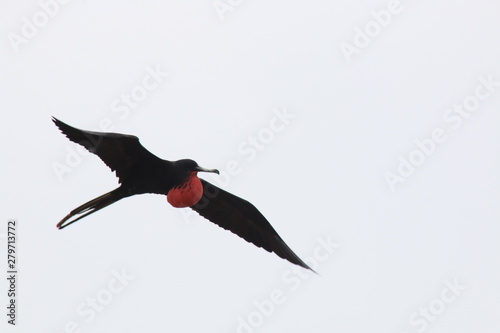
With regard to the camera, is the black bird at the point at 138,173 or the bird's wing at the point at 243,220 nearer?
the black bird at the point at 138,173

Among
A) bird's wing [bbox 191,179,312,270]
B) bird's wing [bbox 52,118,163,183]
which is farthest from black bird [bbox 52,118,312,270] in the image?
bird's wing [bbox 191,179,312,270]

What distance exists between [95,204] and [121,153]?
18.4 inches

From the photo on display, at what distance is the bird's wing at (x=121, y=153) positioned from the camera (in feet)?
25.3

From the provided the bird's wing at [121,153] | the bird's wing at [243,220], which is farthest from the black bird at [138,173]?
the bird's wing at [243,220]

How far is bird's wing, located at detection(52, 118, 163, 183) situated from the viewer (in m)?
7.70

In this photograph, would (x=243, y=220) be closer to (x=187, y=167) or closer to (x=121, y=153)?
(x=187, y=167)

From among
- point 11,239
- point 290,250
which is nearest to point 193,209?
point 290,250

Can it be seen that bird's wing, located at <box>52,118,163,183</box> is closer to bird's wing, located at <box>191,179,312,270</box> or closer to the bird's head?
the bird's head

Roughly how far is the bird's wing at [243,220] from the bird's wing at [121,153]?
957 mm

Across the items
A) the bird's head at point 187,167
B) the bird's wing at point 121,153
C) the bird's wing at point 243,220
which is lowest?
the bird's wing at point 243,220

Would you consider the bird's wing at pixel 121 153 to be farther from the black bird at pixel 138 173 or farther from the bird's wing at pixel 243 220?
the bird's wing at pixel 243 220

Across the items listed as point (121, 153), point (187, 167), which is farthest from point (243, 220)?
point (121, 153)

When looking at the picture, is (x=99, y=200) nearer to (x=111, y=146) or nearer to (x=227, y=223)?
(x=111, y=146)

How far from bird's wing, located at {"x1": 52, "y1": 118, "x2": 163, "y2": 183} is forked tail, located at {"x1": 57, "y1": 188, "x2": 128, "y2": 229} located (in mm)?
144
